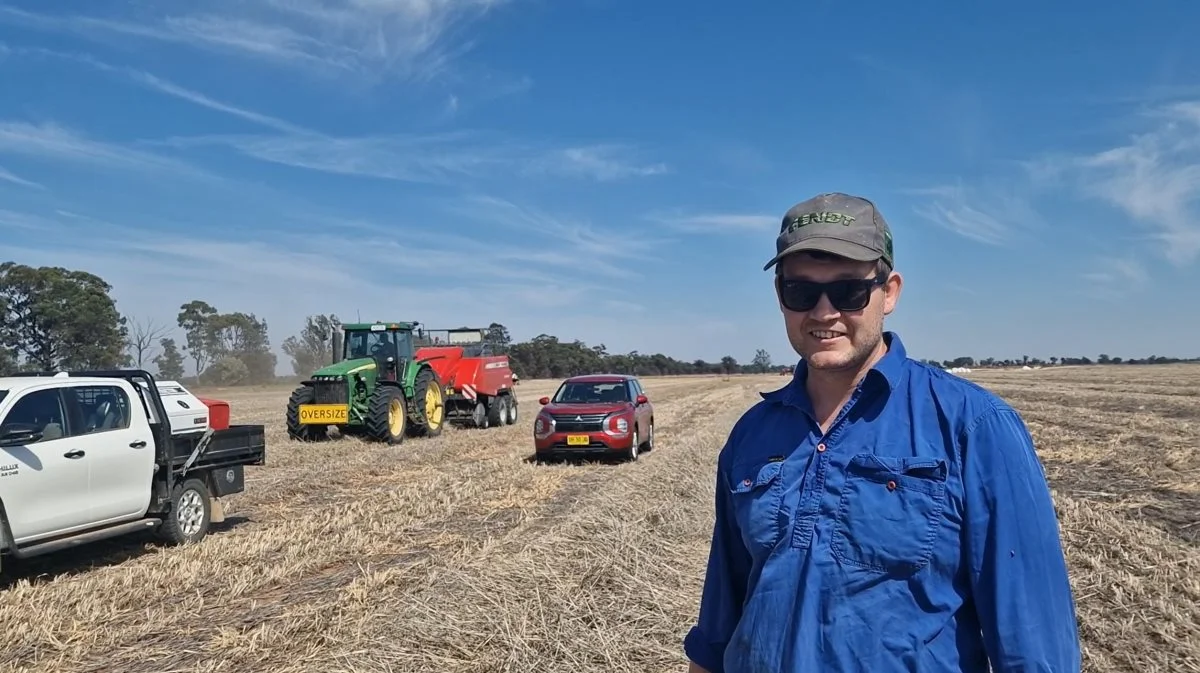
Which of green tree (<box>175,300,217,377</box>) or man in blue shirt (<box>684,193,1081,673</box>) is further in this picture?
green tree (<box>175,300,217,377</box>)

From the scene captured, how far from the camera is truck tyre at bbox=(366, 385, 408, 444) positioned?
57.8 ft

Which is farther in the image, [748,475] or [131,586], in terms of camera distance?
[131,586]

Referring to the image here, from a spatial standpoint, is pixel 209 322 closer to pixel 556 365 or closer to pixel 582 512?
pixel 556 365

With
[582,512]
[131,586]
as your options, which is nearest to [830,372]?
[131,586]

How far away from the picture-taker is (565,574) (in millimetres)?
6645

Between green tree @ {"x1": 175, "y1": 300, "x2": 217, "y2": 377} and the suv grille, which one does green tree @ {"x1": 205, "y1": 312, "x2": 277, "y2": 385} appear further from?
the suv grille

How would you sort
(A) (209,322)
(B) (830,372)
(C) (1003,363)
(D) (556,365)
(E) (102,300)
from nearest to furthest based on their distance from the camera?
1. (B) (830,372)
2. (E) (102,300)
3. (A) (209,322)
4. (D) (556,365)
5. (C) (1003,363)

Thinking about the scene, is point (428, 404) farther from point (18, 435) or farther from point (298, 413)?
point (18, 435)

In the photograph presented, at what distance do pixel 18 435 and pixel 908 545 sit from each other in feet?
24.8

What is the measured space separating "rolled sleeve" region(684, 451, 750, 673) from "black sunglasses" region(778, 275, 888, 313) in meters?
0.53

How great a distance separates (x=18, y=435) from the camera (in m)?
7.24

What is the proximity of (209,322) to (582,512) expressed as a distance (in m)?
71.9

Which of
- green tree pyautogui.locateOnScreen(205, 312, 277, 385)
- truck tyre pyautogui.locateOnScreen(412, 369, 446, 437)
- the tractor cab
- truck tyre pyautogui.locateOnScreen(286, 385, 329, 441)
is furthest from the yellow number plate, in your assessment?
green tree pyautogui.locateOnScreen(205, 312, 277, 385)

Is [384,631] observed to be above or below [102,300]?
below
